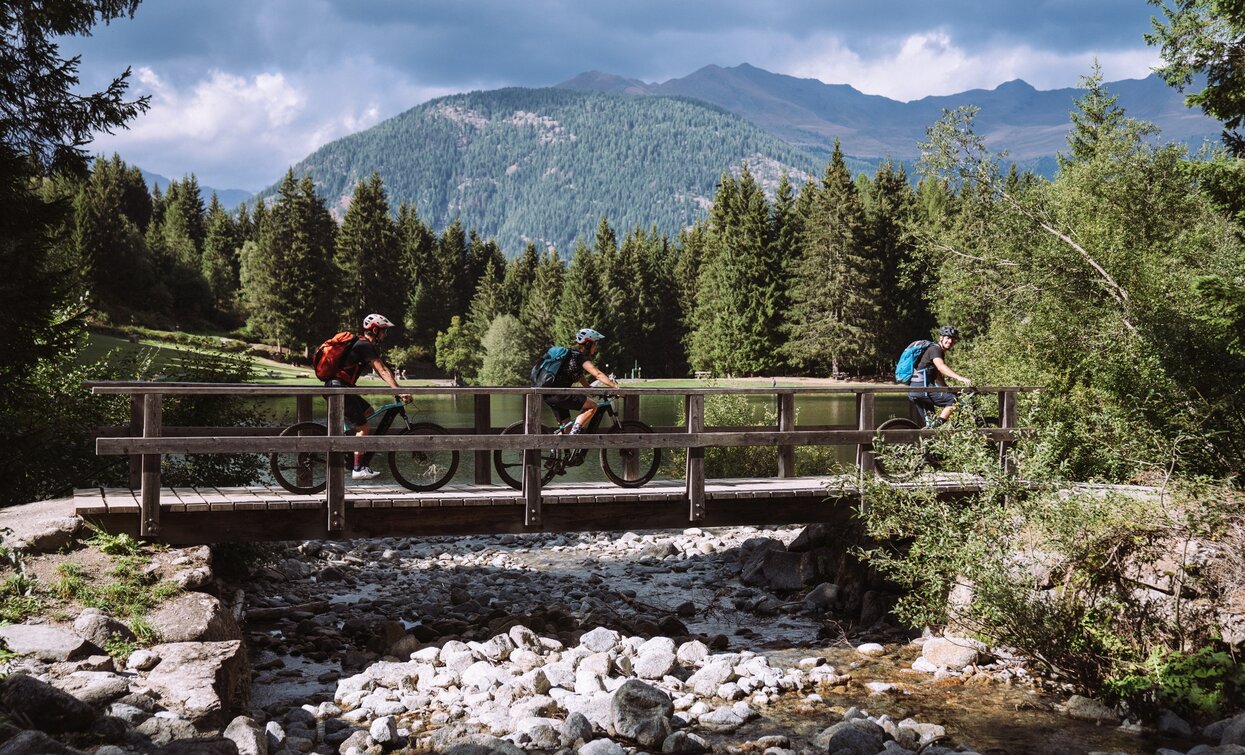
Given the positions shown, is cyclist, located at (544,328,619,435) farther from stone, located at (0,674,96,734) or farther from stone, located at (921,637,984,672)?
stone, located at (0,674,96,734)

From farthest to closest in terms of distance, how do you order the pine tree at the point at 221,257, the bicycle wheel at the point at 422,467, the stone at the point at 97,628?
the pine tree at the point at 221,257 → the bicycle wheel at the point at 422,467 → the stone at the point at 97,628

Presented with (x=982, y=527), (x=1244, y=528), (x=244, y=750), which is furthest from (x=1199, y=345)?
(x=244, y=750)

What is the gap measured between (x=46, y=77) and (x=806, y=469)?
15730 mm

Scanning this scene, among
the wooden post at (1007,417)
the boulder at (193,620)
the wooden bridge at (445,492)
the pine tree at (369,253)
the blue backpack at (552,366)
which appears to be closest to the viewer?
the boulder at (193,620)

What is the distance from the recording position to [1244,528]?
385 inches

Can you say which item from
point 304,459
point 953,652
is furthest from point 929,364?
point 304,459

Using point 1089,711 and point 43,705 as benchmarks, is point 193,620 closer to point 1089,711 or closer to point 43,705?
point 43,705

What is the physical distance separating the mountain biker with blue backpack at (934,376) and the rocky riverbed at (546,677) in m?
2.44

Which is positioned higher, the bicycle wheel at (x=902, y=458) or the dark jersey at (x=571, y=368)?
the dark jersey at (x=571, y=368)

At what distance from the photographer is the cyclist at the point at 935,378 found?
42.4 ft

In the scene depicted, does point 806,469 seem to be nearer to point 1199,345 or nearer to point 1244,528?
point 1199,345

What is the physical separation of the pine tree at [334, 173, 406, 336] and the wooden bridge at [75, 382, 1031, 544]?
6790cm

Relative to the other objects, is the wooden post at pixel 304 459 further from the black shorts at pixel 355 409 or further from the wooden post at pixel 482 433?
the wooden post at pixel 482 433

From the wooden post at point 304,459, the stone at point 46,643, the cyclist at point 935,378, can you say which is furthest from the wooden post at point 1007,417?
the stone at point 46,643
